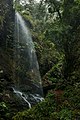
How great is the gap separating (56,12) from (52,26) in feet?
5.16

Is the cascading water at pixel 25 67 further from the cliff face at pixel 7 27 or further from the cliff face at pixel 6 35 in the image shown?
the cliff face at pixel 7 27

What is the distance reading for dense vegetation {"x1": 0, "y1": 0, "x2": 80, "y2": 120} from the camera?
26.2ft

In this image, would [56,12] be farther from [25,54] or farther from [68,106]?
[68,106]

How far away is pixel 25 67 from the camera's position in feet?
57.4

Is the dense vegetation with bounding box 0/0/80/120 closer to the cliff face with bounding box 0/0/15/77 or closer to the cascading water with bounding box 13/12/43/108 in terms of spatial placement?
the cliff face with bounding box 0/0/15/77

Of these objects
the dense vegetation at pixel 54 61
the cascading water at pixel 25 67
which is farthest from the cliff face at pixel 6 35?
the cascading water at pixel 25 67

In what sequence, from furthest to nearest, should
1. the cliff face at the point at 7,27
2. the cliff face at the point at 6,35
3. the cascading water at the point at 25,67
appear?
the cliff face at the point at 7,27
the cliff face at the point at 6,35
the cascading water at the point at 25,67

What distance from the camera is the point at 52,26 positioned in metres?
12.4

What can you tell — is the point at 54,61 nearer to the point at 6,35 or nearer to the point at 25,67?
the point at 25,67

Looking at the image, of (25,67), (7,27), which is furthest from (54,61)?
(7,27)

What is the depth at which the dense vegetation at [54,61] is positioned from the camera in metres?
7.97

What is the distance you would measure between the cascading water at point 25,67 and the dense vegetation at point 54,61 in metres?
0.43

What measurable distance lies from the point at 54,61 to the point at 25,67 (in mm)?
3154

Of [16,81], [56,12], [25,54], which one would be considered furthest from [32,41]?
[56,12]
